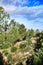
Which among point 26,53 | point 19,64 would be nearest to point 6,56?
point 26,53

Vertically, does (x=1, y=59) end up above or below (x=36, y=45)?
below

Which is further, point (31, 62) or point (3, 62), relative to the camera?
point (3, 62)

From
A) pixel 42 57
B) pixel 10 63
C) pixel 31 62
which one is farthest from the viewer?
pixel 10 63

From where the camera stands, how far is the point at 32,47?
28.9 metres

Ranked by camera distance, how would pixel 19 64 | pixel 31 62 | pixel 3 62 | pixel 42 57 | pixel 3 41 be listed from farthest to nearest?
pixel 3 41 → pixel 3 62 → pixel 19 64 → pixel 31 62 → pixel 42 57

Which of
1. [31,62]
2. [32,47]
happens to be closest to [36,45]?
[32,47]

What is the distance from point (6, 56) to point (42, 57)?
9.75 m

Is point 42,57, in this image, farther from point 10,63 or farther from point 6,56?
point 6,56

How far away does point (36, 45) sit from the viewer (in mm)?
28516

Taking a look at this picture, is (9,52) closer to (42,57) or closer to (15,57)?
(15,57)

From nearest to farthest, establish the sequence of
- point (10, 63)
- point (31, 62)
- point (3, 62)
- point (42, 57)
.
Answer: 1. point (42, 57)
2. point (31, 62)
3. point (10, 63)
4. point (3, 62)

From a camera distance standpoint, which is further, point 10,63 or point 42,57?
point 10,63

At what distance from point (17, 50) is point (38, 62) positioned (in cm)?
975

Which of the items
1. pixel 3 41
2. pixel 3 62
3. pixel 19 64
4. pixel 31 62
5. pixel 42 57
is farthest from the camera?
pixel 3 41
